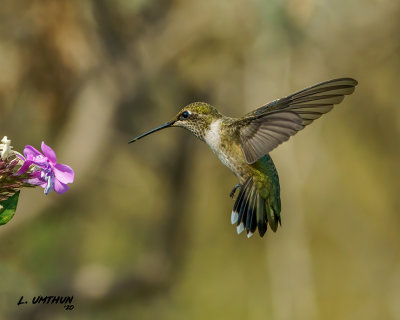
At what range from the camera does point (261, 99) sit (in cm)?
554

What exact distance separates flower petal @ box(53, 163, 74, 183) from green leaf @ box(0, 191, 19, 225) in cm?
15

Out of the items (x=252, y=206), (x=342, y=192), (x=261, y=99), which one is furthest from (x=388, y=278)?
(x=252, y=206)

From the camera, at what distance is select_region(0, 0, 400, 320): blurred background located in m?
5.59

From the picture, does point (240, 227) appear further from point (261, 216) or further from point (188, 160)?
point (188, 160)

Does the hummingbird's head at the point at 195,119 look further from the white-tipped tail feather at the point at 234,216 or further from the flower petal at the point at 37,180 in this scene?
the flower petal at the point at 37,180

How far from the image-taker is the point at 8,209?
5.79 ft

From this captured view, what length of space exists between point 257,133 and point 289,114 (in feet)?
0.70

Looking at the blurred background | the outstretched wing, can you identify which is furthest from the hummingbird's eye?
the blurred background

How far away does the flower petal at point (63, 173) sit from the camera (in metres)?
1.79

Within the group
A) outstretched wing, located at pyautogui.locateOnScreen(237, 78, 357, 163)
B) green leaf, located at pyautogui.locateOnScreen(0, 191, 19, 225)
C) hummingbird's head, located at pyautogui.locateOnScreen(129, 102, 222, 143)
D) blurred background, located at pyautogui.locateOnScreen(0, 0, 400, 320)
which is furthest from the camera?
blurred background, located at pyautogui.locateOnScreen(0, 0, 400, 320)

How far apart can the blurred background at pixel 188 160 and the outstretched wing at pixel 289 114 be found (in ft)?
10.5

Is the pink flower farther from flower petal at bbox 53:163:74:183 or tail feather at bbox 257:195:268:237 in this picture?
tail feather at bbox 257:195:268:237

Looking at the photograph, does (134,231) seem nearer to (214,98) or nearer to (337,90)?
(214,98)

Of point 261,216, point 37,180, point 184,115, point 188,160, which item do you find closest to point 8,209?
point 37,180
